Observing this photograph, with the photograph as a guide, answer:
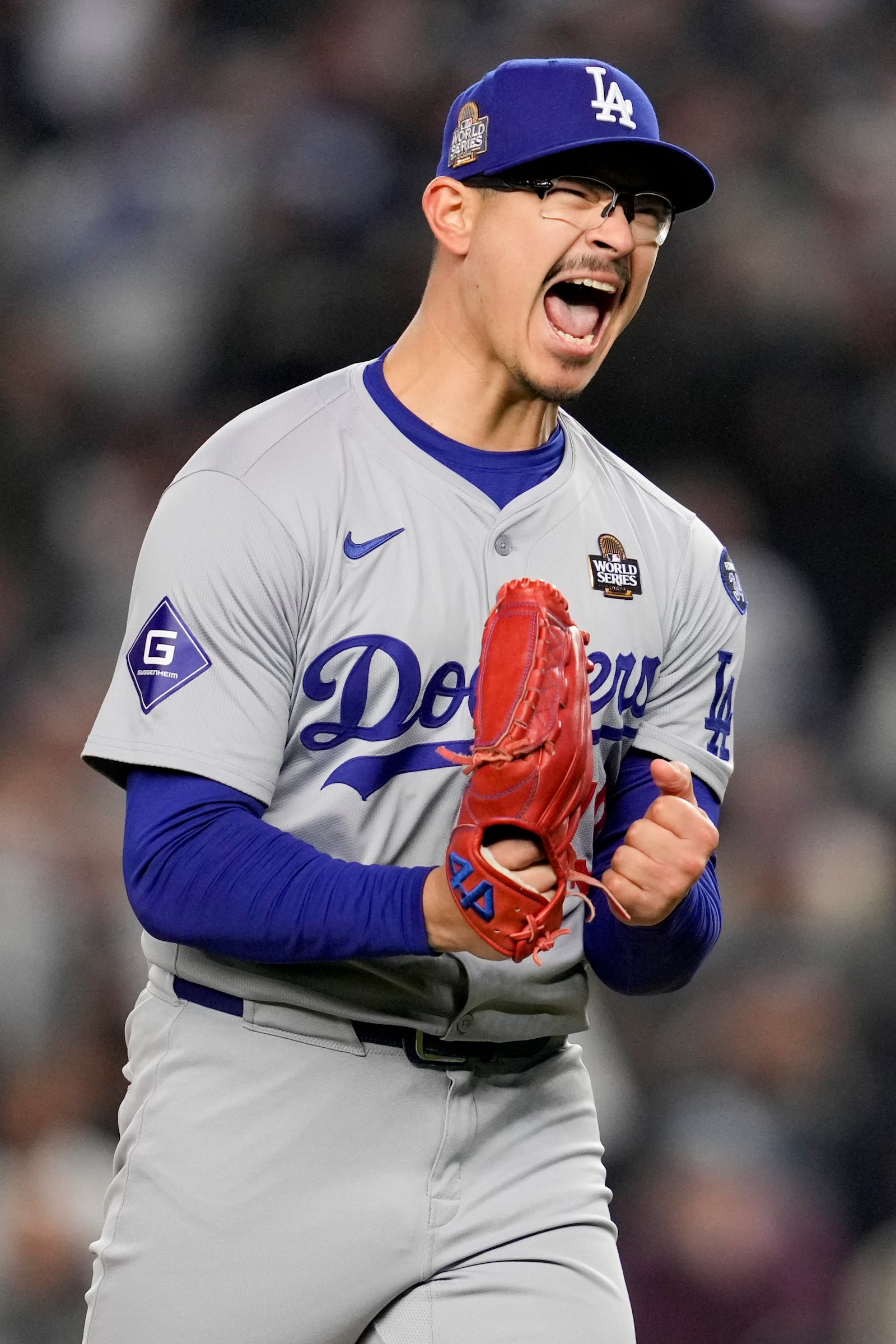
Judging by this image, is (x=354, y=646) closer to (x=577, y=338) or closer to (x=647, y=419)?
(x=577, y=338)

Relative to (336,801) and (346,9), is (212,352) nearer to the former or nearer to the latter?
(346,9)

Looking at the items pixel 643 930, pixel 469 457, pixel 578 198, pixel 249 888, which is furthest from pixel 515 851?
pixel 578 198

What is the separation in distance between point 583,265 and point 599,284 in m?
0.02

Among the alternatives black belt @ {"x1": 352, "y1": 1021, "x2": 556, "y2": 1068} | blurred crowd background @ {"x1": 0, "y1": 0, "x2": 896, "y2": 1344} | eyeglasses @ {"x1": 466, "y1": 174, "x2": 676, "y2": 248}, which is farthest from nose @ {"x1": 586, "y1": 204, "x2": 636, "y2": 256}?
blurred crowd background @ {"x1": 0, "y1": 0, "x2": 896, "y2": 1344}

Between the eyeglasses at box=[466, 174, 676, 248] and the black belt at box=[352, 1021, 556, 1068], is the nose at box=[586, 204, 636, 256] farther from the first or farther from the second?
the black belt at box=[352, 1021, 556, 1068]

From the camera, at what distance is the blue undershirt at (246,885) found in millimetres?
979

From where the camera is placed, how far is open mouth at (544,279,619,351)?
120cm

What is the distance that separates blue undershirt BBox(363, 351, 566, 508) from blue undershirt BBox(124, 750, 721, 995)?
315 millimetres

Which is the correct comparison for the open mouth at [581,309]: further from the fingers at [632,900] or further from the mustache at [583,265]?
the fingers at [632,900]

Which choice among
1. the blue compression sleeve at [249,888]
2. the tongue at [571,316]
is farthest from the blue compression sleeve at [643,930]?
the tongue at [571,316]

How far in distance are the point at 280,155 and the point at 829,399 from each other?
33.7 inches

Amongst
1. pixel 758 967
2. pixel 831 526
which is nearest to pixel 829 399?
pixel 831 526

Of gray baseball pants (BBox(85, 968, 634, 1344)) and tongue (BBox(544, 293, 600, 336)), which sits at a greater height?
tongue (BBox(544, 293, 600, 336))

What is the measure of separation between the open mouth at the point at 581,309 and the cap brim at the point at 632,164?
0.08 m
